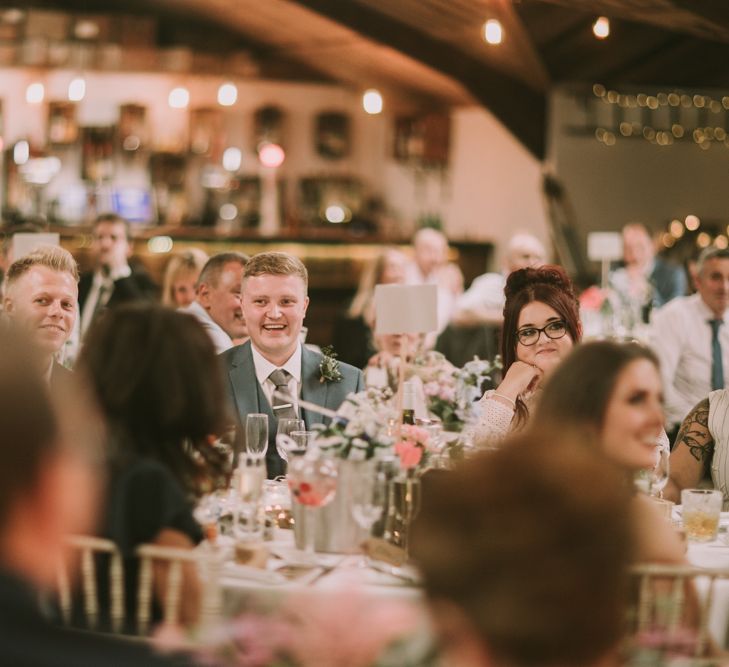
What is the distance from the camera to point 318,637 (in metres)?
1.87

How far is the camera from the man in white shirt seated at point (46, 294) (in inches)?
158

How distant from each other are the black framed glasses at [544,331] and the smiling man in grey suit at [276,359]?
2.23 ft

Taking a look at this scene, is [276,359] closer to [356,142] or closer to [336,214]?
[336,214]

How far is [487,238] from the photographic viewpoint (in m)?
13.8

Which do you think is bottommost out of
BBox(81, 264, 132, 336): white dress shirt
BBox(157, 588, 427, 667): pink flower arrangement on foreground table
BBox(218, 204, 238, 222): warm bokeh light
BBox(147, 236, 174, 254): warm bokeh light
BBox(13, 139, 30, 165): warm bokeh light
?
BBox(157, 588, 427, 667): pink flower arrangement on foreground table

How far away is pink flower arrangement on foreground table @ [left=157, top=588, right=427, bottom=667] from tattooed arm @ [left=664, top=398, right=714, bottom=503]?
6.51 ft

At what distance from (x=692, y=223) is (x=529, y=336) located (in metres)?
9.01

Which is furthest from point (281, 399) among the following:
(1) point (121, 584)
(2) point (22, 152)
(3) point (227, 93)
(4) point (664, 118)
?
(3) point (227, 93)

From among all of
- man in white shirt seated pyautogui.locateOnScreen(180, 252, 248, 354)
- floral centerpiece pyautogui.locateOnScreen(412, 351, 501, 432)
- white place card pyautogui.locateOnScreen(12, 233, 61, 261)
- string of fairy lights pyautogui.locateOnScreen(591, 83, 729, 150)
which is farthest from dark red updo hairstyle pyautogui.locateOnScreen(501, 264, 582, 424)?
string of fairy lights pyautogui.locateOnScreen(591, 83, 729, 150)

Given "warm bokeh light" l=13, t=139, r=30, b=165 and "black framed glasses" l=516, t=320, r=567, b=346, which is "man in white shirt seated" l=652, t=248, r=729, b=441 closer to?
"black framed glasses" l=516, t=320, r=567, b=346

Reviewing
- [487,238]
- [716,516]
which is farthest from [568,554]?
[487,238]

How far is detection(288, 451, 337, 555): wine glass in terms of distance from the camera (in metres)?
2.76

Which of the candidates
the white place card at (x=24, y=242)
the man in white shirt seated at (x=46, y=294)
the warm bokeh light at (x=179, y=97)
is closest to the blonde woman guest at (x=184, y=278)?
the white place card at (x=24, y=242)

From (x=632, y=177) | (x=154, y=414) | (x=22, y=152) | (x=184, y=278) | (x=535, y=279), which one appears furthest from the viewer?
(x=632, y=177)
